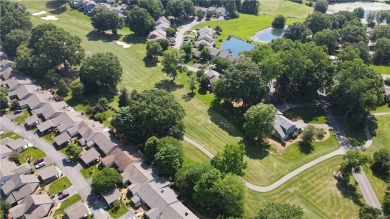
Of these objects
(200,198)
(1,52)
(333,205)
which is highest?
(1,52)

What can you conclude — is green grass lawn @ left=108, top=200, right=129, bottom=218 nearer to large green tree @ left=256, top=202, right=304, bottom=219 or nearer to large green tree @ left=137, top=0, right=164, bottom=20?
large green tree @ left=256, top=202, right=304, bottom=219

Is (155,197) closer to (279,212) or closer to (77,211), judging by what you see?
(77,211)

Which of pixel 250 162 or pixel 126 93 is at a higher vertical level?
pixel 126 93

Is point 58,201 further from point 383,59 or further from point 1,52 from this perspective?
point 383,59

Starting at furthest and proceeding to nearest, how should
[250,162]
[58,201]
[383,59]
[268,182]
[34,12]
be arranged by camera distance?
[34,12]
[383,59]
[250,162]
[268,182]
[58,201]

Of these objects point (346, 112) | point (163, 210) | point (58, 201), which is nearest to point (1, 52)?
point (58, 201)

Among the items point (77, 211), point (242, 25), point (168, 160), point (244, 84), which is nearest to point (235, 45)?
point (242, 25)

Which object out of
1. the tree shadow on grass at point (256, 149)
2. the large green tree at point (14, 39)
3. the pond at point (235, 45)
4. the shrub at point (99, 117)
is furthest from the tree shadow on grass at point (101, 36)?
the tree shadow on grass at point (256, 149)

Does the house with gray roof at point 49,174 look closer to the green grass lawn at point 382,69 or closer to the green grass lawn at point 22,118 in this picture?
the green grass lawn at point 22,118

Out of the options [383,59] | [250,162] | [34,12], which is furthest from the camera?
[34,12]
